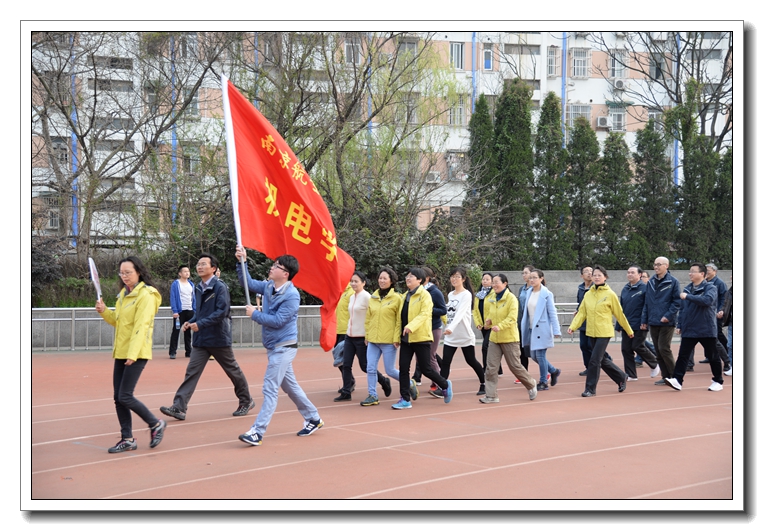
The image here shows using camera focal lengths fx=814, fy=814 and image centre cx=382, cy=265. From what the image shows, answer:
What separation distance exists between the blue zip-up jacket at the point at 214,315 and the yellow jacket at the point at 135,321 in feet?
5.17

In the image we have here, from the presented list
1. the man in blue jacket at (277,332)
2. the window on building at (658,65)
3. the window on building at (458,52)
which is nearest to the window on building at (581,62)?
the window on building at (658,65)

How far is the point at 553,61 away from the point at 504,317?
3061 centimetres

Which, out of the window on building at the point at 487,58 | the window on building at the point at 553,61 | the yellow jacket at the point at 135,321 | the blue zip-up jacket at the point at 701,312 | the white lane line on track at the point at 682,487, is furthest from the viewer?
the window on building at the point at 553,61

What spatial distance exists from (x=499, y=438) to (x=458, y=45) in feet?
100

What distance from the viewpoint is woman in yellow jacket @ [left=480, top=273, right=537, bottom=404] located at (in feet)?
32.2

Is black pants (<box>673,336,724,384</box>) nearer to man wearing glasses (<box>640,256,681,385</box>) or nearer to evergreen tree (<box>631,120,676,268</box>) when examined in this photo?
man wearing glasses (<box>640,256,681,385</box>)

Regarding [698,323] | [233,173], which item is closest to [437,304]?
[698,323]

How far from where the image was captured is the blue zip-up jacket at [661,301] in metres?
11.3

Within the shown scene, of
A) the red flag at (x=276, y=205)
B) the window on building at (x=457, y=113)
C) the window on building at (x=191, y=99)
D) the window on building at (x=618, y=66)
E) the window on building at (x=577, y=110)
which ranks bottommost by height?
the red flag at (x=276, y=205)

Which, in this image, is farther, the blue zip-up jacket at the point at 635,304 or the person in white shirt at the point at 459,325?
the blue zip-up jacket at the point at 635,304

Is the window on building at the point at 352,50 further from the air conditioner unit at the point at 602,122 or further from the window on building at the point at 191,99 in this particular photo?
the air conditioner unit at the point at 602,122

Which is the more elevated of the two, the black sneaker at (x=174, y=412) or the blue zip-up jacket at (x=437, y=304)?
the blue zip-up jacket at (x=437, y=304)

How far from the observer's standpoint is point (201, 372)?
898 centimetres

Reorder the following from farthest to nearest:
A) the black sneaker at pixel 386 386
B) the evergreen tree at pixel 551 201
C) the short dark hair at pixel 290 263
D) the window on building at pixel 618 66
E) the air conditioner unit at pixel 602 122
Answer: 1. the air conditioner unit at pixel 602 122
2. the window on building at pixel 618 66
3. the evergreen tree at pixel 551 201
4. the black sneaker at pixel 386 386
5. the short dark hair at pixel 290 263
